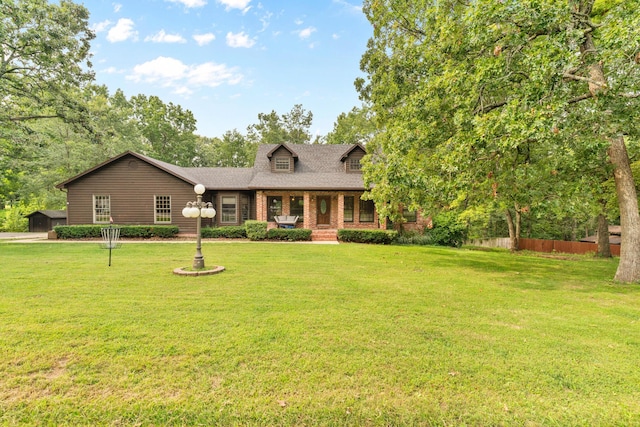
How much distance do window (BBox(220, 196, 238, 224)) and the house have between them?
0.19 feet

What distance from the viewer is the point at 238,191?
17.7m

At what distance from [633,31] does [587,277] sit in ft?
19.0

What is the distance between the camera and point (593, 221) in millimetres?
27625

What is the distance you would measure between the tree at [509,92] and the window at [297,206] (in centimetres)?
847

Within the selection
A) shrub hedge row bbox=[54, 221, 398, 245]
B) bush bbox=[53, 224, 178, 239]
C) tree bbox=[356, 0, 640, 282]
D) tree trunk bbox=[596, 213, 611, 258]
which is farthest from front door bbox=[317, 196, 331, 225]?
tree trunk bbox=[596, 213, 611, 258]

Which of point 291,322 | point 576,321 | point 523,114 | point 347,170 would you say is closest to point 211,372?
point 291,322

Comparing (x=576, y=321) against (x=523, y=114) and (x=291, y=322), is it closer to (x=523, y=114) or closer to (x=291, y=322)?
(x=523, y=114)

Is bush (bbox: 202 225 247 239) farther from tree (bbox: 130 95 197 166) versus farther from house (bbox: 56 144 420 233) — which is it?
tree (bbox: 130 95 197 166)

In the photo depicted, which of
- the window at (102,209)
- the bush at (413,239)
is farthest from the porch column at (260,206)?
the window at (102,209)

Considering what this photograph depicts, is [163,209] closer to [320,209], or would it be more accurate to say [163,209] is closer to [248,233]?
[248,233]

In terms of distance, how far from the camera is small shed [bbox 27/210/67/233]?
2173 cm

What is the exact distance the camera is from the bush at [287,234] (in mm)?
14633

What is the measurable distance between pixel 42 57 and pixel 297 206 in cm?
1399

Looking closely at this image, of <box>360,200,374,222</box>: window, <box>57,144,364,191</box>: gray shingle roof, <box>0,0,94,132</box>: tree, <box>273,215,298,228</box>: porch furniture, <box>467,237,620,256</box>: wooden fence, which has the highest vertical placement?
<box>0,0,94,132</box>: tree
